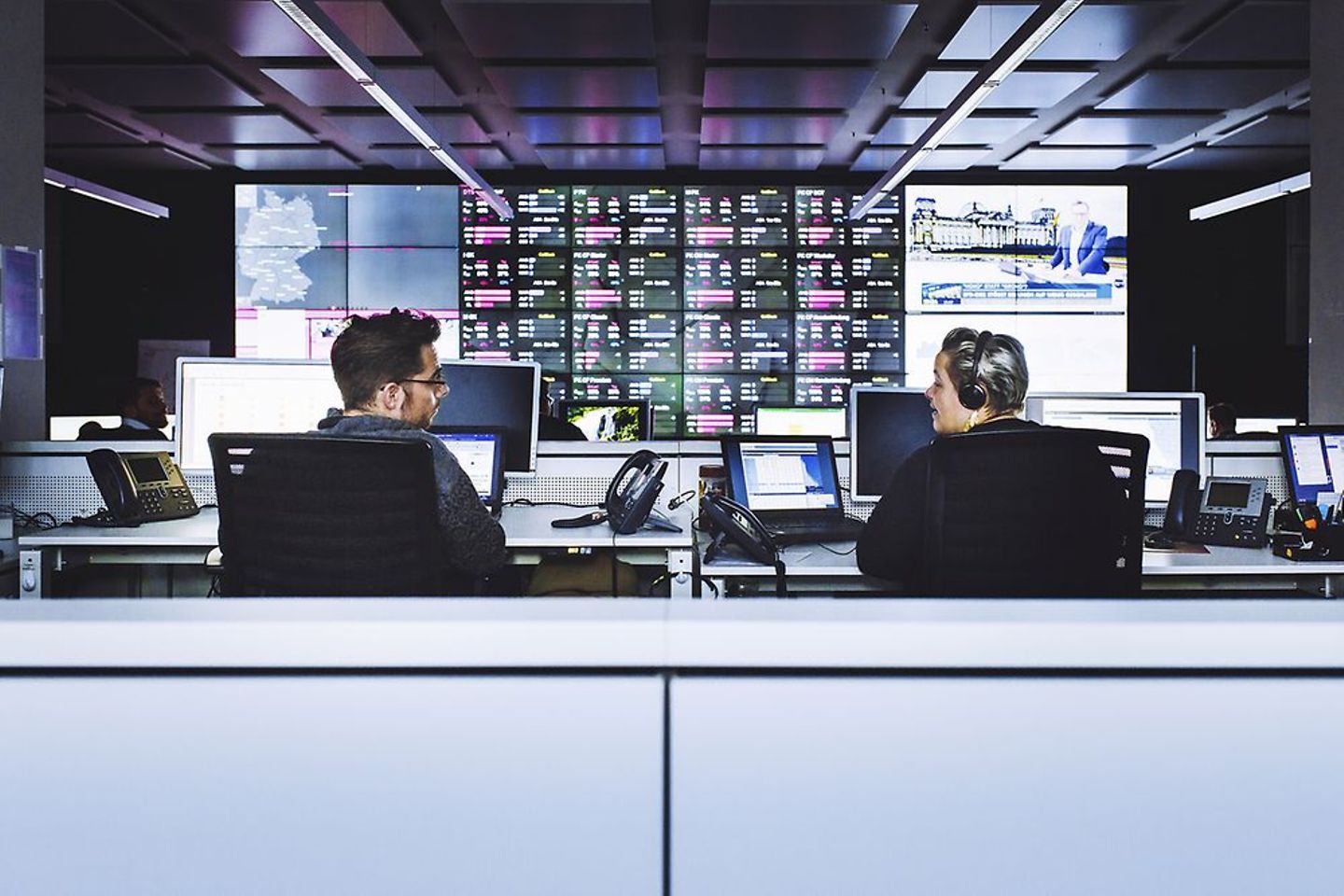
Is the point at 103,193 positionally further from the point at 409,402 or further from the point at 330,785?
the point at 330,785

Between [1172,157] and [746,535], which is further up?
[1172,157]

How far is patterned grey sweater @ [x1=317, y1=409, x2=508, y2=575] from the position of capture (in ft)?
7.42

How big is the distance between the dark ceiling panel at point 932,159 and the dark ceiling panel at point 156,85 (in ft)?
13.0

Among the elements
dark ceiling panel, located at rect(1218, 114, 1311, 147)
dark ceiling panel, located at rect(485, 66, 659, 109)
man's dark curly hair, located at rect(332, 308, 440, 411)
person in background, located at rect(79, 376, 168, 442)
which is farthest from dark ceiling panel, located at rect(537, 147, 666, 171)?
man's dark curly hair, located at rect(332, 308, 440, 411)

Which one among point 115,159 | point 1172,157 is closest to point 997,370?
point 1172,157

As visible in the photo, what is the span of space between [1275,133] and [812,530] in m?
5.70

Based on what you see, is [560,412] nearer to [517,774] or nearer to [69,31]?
[69,31]

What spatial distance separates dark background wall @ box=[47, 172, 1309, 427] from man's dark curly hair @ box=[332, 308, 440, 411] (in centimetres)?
522

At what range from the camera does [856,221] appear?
746 centimetres

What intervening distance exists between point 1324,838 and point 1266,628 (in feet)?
0.44

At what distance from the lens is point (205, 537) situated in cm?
286

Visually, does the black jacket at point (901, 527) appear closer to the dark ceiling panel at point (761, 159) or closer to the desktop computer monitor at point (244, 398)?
the desktop computer monitor at point (244, 398)

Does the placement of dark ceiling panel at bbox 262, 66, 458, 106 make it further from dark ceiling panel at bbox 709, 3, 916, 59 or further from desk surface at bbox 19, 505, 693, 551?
desk surface at bbox 19, 505, 693, 551

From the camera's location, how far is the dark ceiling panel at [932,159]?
23.2ft
